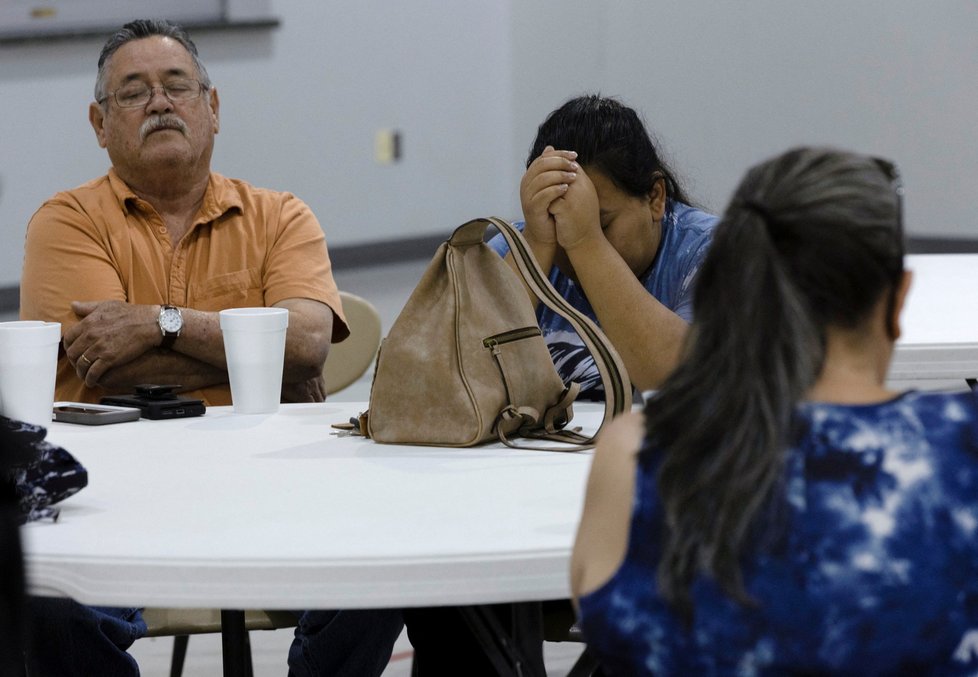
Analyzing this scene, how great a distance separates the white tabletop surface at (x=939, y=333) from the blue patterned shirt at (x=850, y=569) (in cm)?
94

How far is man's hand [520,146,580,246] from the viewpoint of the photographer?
6.49 feet

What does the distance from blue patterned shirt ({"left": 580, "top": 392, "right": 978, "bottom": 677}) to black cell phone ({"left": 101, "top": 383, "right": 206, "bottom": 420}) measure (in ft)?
3.68

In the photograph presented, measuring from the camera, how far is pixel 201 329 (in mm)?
2209

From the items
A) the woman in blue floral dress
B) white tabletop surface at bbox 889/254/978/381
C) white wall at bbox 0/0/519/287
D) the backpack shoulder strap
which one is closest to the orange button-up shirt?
the backpack shoulder strap

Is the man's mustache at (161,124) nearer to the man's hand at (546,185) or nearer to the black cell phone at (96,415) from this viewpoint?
the black cell phone at (96,415)

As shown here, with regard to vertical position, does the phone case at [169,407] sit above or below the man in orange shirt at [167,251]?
below

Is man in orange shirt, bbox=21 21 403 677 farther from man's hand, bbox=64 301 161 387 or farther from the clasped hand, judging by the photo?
the clasped hand

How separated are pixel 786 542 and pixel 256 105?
6.10 meters

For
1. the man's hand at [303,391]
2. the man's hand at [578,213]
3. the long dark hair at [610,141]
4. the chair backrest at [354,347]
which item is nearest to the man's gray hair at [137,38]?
the chair backrest at [354,347]

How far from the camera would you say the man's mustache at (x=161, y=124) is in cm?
251

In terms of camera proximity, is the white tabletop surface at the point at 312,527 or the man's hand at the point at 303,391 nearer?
the white tabletop surface at the point at 312,527

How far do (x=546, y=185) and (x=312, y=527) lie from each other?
858mm

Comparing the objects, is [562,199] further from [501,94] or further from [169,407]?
[501,94]

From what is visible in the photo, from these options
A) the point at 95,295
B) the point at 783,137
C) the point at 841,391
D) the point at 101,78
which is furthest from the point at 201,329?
the point at 783,137
